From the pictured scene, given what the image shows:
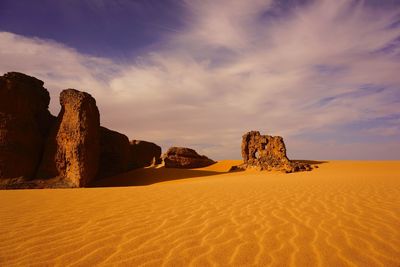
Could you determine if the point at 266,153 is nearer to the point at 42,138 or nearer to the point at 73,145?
the point at 73,145

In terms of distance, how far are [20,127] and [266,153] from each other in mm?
17461

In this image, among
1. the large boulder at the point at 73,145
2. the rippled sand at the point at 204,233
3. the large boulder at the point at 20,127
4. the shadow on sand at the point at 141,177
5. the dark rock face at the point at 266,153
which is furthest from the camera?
the dark rock face at the point at 266,153

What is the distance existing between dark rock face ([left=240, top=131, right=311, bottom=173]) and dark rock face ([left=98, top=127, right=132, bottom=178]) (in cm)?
1057

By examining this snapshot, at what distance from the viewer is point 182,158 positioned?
25.7 metres

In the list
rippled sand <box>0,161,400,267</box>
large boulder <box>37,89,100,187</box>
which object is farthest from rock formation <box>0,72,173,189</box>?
rippled sand <box>0,161,400,267</box>

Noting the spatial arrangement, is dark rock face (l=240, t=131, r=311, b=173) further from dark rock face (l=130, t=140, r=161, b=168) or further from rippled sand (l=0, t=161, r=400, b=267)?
rippled sand (l=0, t=161, r=400, b=267)

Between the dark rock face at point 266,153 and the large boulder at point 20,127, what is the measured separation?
50.5ft

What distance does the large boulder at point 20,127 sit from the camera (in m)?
13.6

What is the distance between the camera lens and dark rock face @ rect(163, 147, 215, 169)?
81.1ft

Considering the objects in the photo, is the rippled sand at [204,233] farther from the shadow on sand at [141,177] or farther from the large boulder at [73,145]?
the shadow on sand at [141,177]

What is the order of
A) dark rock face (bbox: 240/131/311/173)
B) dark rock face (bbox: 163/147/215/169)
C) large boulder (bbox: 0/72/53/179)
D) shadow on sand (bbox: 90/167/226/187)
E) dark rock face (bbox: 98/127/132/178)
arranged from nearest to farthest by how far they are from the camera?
large boulder (bbox: 0/72/53/179) < shadow on sand (bbox: 90/167/226/187) < dark rock face (bbox: 98/127/132/178) < dark rock face (bbox: 240/131/311/173) < dark rock face (bbox: 163/147/215/169)

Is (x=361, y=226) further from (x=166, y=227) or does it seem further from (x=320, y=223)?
(x=166, y=227)

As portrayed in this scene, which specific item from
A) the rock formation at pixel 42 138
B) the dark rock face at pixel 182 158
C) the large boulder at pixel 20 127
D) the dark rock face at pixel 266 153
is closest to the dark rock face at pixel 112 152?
the rock formation at pixel 42 138

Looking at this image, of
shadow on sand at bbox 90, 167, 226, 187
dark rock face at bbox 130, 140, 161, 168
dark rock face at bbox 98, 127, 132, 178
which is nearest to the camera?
shadow on sand at bbox 90, 167, 226, 187
